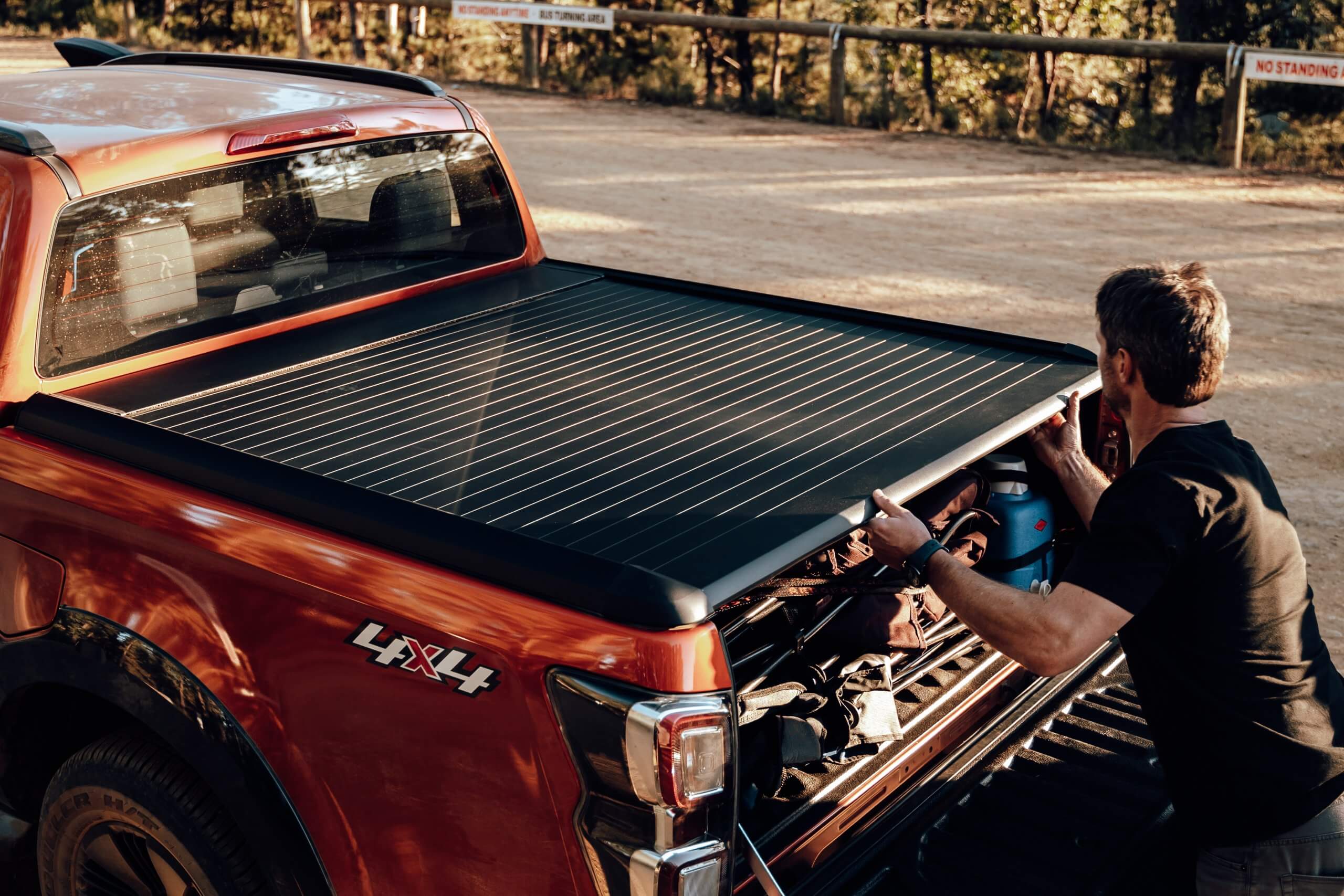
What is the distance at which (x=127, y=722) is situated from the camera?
2822 millimetres

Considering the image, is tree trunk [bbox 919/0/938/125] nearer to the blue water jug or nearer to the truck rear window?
the truck rear window

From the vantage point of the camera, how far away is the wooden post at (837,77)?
16000 mm

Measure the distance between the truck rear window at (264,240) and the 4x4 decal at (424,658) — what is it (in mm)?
1370

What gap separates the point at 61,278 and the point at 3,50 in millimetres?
24343

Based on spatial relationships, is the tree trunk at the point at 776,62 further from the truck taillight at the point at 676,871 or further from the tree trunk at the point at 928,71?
the truck taillight at the point at 676,871

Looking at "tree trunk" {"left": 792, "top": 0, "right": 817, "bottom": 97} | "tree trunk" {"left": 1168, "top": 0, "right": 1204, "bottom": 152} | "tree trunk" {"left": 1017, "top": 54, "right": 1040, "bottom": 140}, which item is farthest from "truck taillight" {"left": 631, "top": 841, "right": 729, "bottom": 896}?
"tree trunk" {"left": 792, "top": 0, "right": 817, "bottom": 97}

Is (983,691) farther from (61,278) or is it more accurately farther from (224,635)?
(61,278)

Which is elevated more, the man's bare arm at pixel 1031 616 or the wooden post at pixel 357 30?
the wooden post at pixel 357 30

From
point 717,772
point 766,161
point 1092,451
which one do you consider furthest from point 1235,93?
point 717,772

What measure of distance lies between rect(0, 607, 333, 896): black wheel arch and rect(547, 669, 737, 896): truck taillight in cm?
67

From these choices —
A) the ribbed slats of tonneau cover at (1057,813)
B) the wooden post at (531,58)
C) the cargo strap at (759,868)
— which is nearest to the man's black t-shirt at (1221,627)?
the ribbed slats of tonneau cover at (1057,813)

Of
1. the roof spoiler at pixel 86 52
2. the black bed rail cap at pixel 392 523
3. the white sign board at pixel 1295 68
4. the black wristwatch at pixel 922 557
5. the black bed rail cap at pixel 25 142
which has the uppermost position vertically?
the white sign board at pixel 1295 68

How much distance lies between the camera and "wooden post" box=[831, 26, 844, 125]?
16000mm

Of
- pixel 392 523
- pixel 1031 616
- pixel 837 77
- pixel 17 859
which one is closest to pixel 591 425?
pixel 392 523
